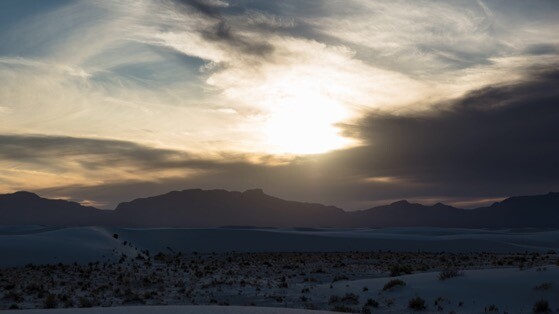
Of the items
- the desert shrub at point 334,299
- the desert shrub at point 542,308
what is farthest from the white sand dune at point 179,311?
the desert shrub at point 542,308

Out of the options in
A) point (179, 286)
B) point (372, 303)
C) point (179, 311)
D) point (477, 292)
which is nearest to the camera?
point (179, 311)

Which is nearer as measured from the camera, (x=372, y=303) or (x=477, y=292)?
(x=477, y=292)

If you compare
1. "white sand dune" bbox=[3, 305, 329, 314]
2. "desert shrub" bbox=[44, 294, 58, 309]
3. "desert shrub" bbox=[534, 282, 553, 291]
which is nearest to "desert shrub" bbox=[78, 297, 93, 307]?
"desert shrub" bbox=[44, 294, 58, 309]

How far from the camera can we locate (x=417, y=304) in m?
18.8

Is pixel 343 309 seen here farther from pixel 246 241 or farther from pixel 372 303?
pixel 246 241

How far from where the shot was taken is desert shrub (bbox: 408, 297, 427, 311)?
61.2 ft

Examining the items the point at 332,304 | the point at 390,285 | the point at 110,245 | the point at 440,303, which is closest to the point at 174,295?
the point at 332,304

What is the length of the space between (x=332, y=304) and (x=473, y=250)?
50535 millimetres

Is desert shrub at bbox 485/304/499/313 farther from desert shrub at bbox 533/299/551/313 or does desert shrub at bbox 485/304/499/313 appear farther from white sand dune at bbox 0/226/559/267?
white sand dune at bbox 0/226/559/267

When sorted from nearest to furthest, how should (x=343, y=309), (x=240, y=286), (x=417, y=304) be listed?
(x=417, y=304) < (x=343, y=309) < (x=240, y=286)

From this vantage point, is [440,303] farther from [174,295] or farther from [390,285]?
[174,295]

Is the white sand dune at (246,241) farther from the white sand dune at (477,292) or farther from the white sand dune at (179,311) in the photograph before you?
the white sand dune at (179,311)

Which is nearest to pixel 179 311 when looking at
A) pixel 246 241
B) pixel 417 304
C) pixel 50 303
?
pixel 50 303

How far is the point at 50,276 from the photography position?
29141mm
